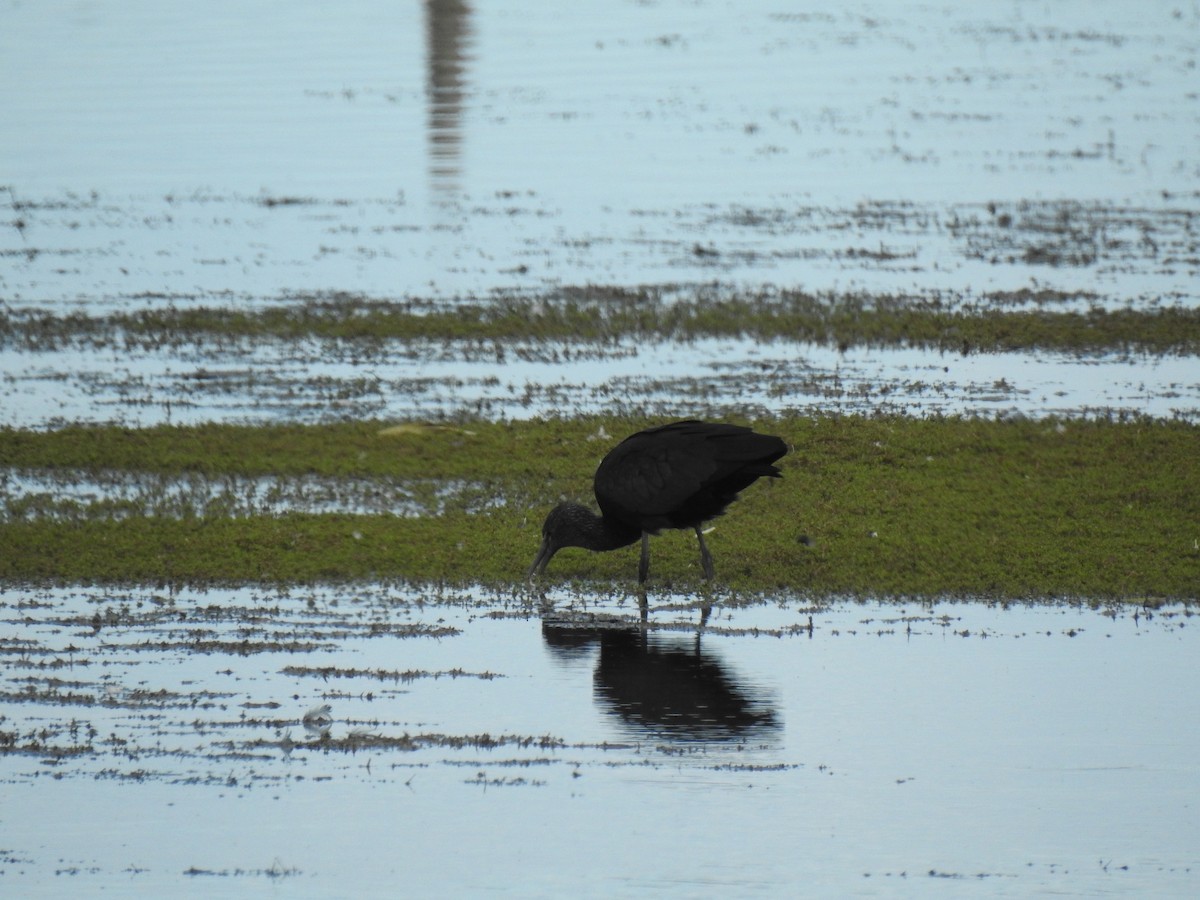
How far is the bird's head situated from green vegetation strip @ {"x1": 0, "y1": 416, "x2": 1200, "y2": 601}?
0.80ft

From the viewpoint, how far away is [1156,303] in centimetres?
1936

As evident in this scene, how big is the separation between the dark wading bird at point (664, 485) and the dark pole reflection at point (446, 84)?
1524 cm

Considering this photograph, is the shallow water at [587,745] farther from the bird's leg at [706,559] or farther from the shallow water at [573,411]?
the bird's leg at [706,559]

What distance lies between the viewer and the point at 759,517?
43.0ft

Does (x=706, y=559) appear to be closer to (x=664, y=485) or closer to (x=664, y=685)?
(x=664, y=485)

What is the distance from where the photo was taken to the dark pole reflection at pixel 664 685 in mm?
9562

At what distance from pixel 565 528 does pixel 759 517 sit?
5.60 ft

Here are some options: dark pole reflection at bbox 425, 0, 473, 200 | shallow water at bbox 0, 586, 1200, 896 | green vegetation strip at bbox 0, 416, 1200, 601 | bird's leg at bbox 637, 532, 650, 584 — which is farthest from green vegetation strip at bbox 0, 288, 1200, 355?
dark pole reflection at bbox 425, 0, 473, 200

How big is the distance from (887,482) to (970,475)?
0.61 metres

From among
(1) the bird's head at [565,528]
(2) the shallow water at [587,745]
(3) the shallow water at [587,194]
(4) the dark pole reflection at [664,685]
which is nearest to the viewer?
(2) the shallow water at [587,745]

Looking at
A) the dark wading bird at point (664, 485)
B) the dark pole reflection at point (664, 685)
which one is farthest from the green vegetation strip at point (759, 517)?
the dark pole reflection at point (664, 685)

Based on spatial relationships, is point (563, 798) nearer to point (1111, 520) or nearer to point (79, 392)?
point (1111, 520)

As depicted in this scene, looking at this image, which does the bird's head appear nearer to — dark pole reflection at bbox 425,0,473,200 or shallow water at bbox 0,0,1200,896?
shallow water at bbox 0,0,1200,896

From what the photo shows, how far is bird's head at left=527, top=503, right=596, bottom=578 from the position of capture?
39.2 ft
